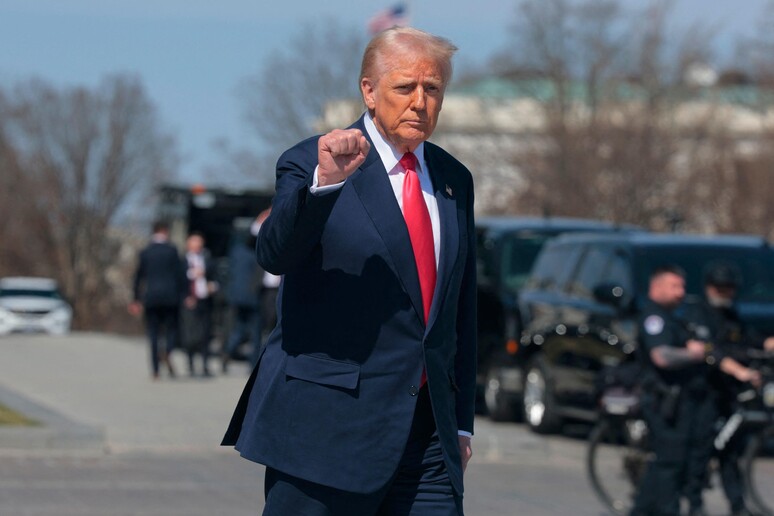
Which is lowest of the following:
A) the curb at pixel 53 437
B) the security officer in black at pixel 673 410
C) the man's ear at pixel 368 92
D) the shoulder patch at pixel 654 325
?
the curb at pixel 53 437

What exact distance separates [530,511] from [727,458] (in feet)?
3.92

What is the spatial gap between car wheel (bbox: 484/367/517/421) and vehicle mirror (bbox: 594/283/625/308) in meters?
2.45

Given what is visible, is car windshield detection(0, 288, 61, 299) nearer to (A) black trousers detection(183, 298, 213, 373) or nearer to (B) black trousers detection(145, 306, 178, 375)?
(A) black trousers detection(183, 298, 213, 373)

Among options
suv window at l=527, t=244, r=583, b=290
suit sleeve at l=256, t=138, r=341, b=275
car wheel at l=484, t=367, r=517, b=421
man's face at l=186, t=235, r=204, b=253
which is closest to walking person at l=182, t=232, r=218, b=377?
man's face at l=186, t=235, r=204, b=253

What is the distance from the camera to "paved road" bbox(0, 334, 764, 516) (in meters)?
10.3

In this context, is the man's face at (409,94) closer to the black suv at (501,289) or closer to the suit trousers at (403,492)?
the suit trousers at (403,492)

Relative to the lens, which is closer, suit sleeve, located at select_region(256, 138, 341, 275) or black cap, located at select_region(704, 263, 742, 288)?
suit sleeve, located at select_region(256, 138, 341, 275)

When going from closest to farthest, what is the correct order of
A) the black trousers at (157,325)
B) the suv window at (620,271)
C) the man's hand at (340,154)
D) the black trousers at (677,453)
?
the man's hand at (340,154) → the black trousers at (677,453) → the suv window at (620,271) → the black trousers at (157,325)

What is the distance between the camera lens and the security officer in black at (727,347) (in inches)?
376

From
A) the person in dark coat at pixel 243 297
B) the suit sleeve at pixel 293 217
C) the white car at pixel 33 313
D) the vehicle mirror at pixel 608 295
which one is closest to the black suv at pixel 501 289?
the vehicle mirror at pixel 608 295

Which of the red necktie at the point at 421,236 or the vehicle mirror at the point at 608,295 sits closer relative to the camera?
the red necktie at the point at 421,236

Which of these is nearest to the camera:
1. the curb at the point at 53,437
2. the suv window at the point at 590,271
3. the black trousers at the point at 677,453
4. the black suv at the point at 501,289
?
the black trousers at the point at 677,453

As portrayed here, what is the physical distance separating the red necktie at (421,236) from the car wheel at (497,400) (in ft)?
37.8

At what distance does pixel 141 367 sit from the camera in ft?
72.2
